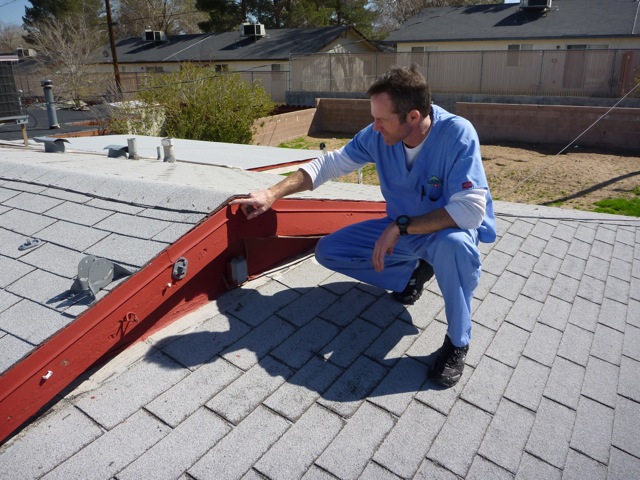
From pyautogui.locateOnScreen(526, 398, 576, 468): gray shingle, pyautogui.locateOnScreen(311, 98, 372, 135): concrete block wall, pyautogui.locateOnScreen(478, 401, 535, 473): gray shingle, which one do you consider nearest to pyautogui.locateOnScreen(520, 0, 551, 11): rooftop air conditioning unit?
pyautogui.locateOnScreen(311, 98, 372, 135): concrete block wall

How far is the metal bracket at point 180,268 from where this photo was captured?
2.38m

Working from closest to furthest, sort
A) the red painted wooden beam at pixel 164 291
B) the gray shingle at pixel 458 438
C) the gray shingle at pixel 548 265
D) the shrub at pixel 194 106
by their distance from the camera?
→ 1. the red painted wooden beam at pixel 164 291
2. the gray shingle at pixel 458 438
3. the gray shingle at pixel 548 265
4. the shrub at pixel 194 106

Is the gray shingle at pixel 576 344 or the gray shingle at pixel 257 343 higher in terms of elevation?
the gray shingle at pixel 257 343

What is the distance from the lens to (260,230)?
113 inches

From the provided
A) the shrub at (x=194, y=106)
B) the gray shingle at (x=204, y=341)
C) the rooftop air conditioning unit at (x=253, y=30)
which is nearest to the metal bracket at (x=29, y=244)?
the gray shingle at (x=204, y=341)

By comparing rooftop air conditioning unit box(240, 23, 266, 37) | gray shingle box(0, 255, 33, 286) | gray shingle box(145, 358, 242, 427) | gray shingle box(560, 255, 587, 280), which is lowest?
gray shingle box(560, 255, 587, 280)

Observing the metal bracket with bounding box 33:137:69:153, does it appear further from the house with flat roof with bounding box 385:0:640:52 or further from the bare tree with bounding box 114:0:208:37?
the bare tree with bounding box 114:0:208:37

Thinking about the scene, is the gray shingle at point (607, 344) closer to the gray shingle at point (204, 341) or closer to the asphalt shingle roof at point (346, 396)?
the asphalt shingle roof at point (346, 396)

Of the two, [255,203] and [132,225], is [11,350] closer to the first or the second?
[132,225]

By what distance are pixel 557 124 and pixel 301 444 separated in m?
16.0

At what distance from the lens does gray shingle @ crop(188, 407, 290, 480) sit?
6.08 feet

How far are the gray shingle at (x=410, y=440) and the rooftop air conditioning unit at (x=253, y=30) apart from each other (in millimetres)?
32668

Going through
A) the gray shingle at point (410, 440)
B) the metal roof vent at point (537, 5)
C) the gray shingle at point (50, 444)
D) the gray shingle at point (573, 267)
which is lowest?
the gray shingle at point (573, 267)

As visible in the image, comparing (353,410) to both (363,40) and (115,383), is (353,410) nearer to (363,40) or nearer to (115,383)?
(115,383)
